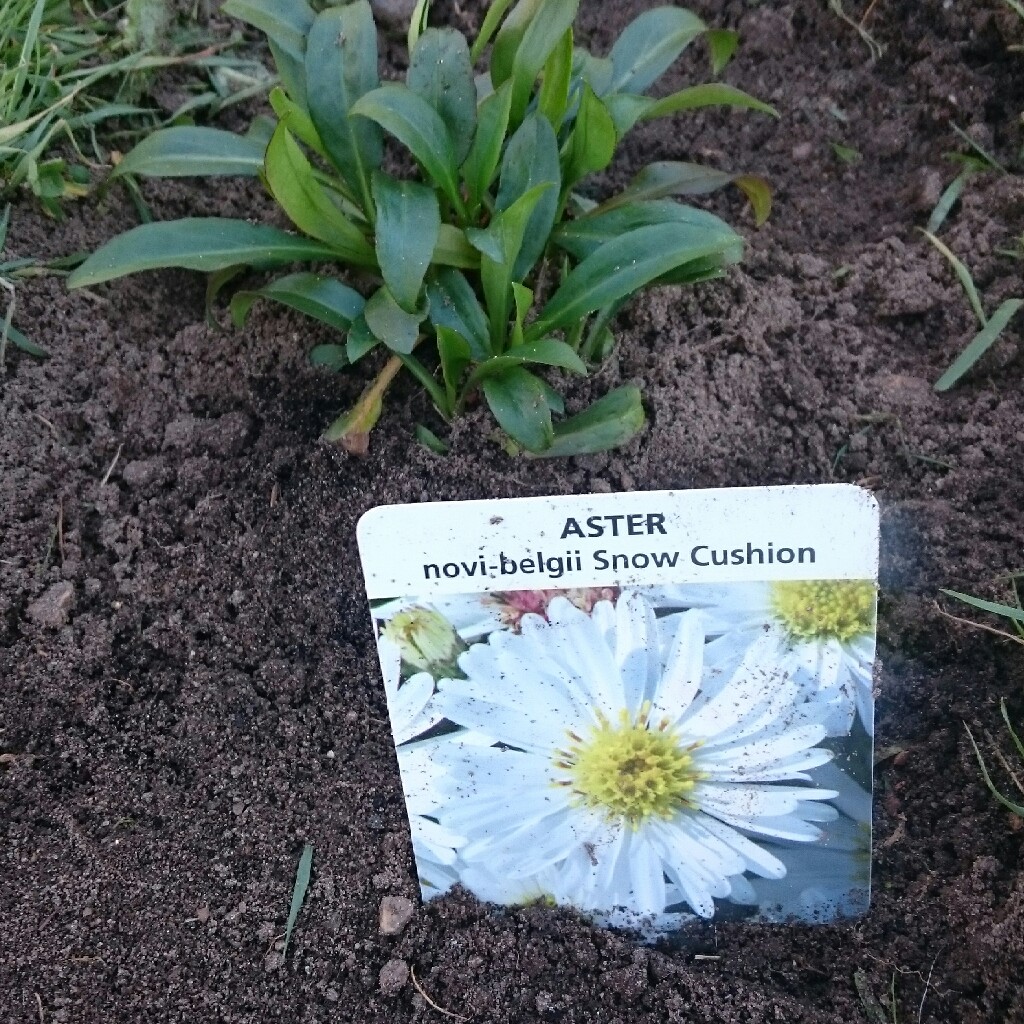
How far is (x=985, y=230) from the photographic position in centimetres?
132

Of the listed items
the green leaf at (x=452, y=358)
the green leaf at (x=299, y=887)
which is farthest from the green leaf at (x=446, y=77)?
→ the green leaf at (x=299, y=887)

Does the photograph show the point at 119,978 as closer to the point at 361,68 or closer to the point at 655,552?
the point at 655,552

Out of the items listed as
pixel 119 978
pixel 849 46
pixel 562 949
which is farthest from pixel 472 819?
pixel 849 46

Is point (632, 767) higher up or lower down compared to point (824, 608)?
lower down

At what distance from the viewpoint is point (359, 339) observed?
112 cm

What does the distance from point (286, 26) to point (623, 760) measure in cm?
90

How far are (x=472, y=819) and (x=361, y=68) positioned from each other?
84 centimetres

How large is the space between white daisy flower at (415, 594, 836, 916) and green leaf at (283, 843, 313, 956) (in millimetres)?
164

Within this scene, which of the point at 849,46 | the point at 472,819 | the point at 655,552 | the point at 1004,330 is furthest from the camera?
the point at 849,46

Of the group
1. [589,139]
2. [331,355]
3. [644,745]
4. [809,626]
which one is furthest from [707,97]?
[644,745]

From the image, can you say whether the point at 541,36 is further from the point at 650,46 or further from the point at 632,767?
the point at 632,767

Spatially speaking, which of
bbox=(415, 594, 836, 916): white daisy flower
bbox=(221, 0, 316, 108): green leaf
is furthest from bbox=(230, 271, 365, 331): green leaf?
bbox=(415, 594, 836, 916): white daisy flower

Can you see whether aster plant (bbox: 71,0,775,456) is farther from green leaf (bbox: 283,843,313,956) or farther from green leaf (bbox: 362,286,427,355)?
green leaf (bbox: 283,843,313,956)

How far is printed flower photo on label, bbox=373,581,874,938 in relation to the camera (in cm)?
100
